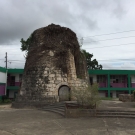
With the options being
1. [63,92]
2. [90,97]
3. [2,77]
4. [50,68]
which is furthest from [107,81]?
[90,97]

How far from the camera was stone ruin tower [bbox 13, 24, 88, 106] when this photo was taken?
1712 centimetres

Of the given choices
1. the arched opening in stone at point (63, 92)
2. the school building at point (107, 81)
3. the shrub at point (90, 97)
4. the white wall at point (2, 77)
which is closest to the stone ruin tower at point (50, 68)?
the arched opening in stone at point (63, 92)

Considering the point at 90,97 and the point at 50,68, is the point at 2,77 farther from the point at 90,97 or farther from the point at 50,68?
the point at 90,97

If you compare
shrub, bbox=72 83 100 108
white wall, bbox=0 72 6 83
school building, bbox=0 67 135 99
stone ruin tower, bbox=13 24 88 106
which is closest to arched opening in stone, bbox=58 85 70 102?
stone ruin tower, bbox=13 24 88 106

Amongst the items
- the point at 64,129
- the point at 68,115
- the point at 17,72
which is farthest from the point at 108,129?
the point at 17,72

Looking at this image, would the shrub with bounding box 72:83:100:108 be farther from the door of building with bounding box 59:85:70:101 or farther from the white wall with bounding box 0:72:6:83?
the white wall with bounding box 0:72:6:83

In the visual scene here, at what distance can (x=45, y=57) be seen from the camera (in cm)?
1819

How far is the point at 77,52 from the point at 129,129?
1378 centimetres

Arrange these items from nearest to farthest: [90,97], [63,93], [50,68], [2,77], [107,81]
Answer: [90,97], [63,93], [50,68], [2,77], [107,81]

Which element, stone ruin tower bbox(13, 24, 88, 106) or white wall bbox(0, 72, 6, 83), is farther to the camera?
white wall bbox(0, 72, 6, 83)

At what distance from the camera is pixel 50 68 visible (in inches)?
694

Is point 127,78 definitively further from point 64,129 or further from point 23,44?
point 64,129

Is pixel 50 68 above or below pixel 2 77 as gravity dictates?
above

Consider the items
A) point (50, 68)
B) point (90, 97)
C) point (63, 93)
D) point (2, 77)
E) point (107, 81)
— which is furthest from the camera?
point (107, 81)
